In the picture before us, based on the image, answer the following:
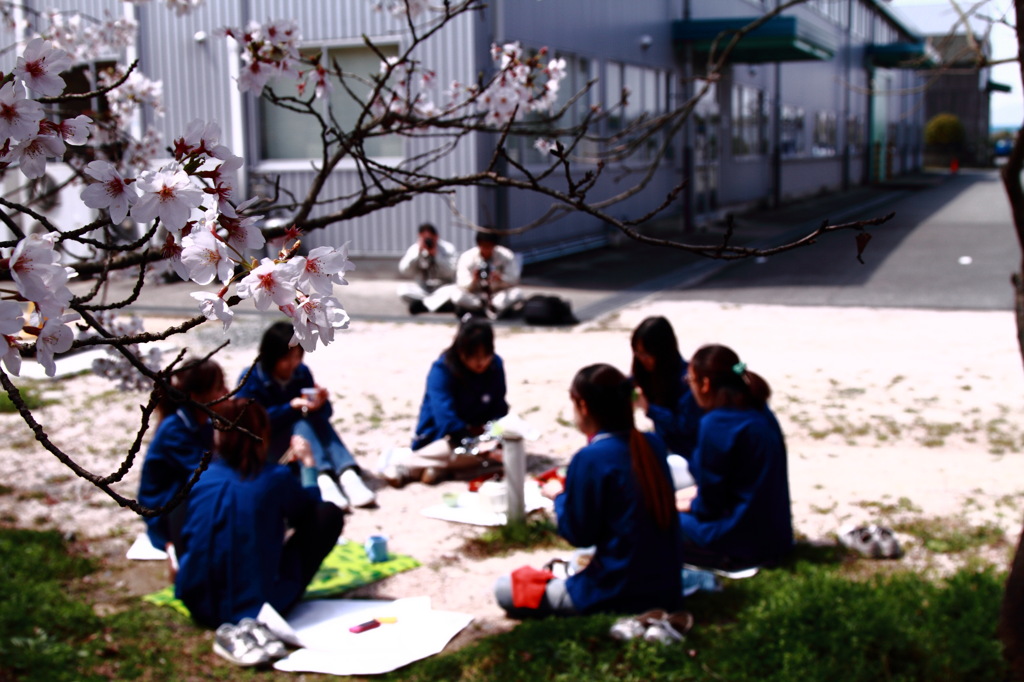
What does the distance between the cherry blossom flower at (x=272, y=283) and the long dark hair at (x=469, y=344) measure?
479 cm

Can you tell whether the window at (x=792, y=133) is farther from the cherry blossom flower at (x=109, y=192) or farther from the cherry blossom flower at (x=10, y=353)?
the cherry blossom flower at (x=10, y=353)

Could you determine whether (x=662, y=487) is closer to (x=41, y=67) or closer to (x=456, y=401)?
(x=456, y=401)

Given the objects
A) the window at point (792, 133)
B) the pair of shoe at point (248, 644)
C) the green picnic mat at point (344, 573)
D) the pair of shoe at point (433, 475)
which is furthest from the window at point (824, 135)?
the pair of shoe at point (248, 644)

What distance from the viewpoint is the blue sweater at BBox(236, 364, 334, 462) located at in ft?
20.0

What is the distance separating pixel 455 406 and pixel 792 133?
90.2ft

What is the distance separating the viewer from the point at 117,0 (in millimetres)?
14781

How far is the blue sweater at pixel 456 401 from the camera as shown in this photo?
652 centimetres

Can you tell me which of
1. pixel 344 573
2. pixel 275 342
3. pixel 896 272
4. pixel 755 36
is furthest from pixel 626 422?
pixel 755 36

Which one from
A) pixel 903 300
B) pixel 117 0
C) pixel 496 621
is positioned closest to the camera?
pixel 496 621

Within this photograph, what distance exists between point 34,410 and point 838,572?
19.5 ft

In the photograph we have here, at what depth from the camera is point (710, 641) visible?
3955 millimetres

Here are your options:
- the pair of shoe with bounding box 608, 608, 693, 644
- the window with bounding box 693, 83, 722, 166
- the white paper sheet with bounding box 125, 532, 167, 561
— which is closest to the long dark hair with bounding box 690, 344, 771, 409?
the pair of shoe with bounding box 608, 608, 693, 644

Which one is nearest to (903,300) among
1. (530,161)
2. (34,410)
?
(530,161)

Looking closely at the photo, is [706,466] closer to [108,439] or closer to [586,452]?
[586,452]
